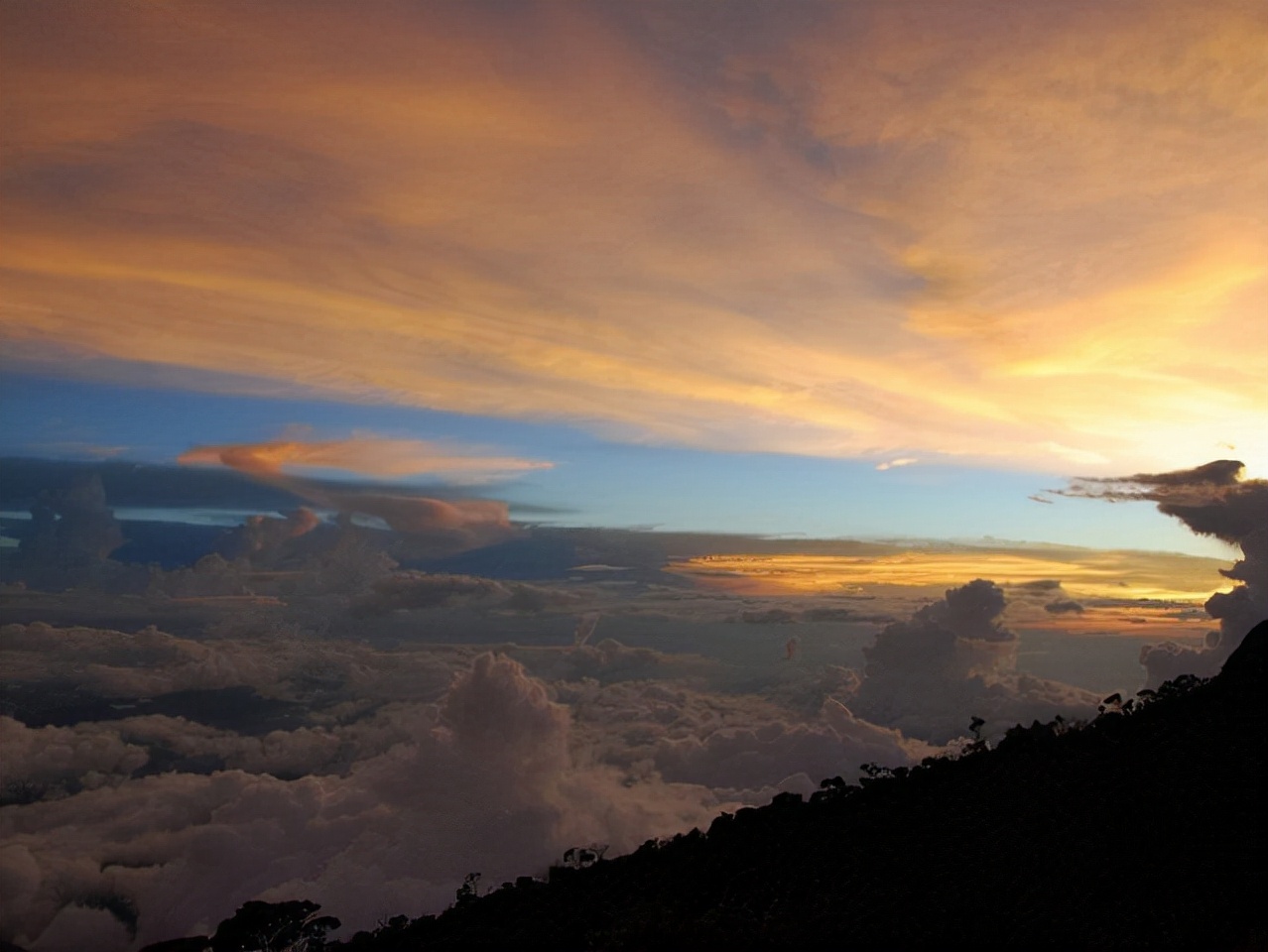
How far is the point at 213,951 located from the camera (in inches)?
2793

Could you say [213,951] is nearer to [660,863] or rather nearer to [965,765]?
[660,863]

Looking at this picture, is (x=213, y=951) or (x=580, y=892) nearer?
(x=580, y=892)

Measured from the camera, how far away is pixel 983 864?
31422 millimetres

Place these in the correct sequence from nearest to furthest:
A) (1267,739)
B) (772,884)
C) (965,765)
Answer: (772,884), (1267,739), (965,765)

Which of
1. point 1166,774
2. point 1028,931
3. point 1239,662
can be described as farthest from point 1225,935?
point 1239,662

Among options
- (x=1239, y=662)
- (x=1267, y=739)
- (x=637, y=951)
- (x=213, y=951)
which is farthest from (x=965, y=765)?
(x=213, y=951)

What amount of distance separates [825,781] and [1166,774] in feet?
82.2

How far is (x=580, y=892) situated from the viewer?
46750 mm

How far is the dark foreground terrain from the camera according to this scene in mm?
25641

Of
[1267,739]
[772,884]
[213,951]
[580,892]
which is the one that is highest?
[1267,739]

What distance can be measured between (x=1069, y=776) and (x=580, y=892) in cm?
2503

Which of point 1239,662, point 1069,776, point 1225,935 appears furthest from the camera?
point 1239,662

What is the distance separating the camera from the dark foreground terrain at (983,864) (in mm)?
25641

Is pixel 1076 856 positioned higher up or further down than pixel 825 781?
higher up
